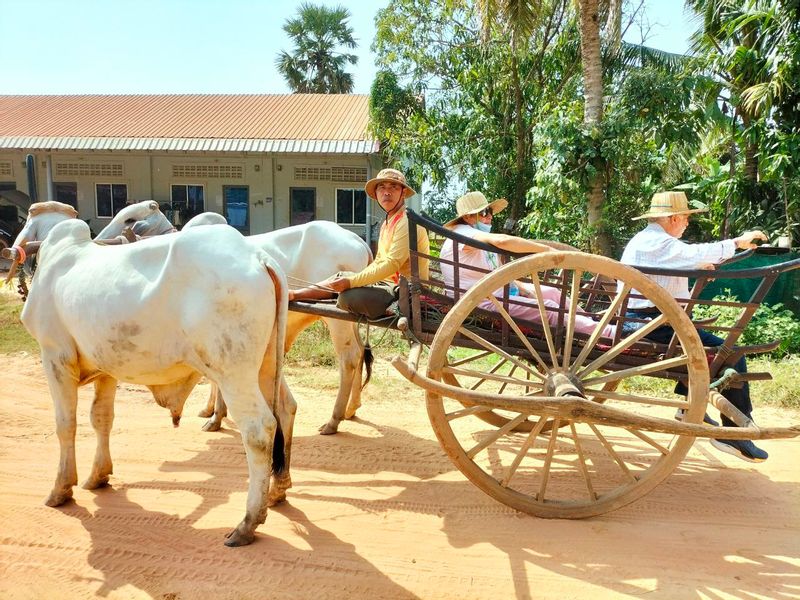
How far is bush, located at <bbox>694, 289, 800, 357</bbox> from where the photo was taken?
7.75 meters

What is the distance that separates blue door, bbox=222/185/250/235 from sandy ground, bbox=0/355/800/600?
12.5 meters

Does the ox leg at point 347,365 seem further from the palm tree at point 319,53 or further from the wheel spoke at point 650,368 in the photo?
the palm tree at point 319,53

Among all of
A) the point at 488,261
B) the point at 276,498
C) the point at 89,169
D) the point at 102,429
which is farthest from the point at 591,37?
the point at 89,169

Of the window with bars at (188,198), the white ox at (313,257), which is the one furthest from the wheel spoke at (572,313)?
the window with bars at (188,198)

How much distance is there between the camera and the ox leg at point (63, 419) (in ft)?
12.1

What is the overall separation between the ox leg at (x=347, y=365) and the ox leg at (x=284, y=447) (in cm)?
132

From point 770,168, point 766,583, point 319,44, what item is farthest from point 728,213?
point 319,44

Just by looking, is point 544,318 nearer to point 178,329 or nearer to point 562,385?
point 562,385

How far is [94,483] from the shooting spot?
396 cm

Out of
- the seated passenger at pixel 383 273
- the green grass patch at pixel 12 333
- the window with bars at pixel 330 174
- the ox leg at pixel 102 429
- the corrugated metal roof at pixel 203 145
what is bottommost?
the green grass patch at pixel 12 333

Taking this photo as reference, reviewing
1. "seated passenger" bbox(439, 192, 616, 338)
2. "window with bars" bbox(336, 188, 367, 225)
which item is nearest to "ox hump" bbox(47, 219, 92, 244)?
"seated passenger" bbox(439, 192, 616, 338)

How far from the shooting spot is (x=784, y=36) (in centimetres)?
994

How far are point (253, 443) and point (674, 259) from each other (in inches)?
108

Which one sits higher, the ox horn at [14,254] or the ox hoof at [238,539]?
the ox horn at [14,254]
